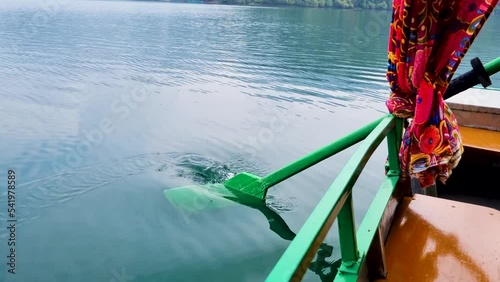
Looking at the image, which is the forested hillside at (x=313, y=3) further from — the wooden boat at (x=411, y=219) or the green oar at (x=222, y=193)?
the wooden boat at (x=411, y=219)

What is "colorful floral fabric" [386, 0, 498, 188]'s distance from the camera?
6.71ft

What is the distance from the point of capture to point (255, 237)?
4926 millimetres

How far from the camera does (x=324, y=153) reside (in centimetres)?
346

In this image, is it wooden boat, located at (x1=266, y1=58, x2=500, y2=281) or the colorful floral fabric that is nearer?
wooden boat, located at (x1=266, y1=58, x2=500, y2=281)

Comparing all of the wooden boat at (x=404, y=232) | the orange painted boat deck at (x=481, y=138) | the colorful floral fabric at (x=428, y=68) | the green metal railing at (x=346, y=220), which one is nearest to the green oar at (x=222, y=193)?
the orange painted boat deck at (x=481, y=138)

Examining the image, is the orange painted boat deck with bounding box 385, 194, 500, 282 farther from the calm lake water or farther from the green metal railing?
the calm lake water

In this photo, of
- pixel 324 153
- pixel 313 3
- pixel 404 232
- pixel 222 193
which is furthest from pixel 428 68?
pixel 313 3

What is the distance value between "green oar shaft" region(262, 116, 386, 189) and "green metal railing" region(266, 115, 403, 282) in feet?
1.21

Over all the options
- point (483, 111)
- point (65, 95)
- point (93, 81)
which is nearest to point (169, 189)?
point (483, 111)

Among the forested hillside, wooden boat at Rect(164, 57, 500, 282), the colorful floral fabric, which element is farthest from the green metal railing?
the forested hillside

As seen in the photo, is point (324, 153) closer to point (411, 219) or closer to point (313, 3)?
point (411, 219)

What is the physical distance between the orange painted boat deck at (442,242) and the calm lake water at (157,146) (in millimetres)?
1714

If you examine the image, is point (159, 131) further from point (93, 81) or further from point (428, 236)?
point (428, 236)

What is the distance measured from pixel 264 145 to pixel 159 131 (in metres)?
2.13
